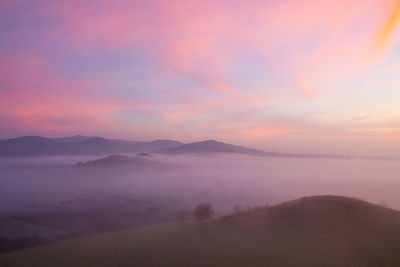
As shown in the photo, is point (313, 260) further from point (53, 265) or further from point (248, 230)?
point (53, 265)

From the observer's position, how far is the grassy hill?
768 inches

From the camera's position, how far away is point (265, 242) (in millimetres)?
22812

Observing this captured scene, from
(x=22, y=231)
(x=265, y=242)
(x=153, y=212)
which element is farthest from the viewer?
(x=153, y=212)

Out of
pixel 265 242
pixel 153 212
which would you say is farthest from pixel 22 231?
pixel 265 242

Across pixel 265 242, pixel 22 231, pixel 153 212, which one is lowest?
pixel 153 212

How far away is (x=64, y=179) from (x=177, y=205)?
116708 millimetres

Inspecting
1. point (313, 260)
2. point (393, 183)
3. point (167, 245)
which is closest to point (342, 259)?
point (313, 260)

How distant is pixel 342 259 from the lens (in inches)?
746

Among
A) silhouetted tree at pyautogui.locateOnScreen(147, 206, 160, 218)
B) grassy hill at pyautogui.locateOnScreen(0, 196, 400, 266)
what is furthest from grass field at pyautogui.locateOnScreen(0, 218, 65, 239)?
grassy hill at pyautogui.locateOnScreen(0, 196, 400, 266)

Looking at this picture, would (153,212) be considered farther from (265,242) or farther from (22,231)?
(265,242)

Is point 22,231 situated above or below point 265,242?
below

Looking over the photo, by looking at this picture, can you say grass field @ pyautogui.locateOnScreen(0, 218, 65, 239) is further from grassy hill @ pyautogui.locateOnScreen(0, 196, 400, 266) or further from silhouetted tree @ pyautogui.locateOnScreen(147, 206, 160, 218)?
grassy hill @ pyautogui.locateOnScreen(0, 196, 400, 266)

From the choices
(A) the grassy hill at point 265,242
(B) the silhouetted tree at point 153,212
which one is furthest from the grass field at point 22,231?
(A) the grassy hill at point 265,242

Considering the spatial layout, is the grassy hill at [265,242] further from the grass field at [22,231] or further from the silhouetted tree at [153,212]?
the silhouetted tree at [153,212]
